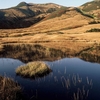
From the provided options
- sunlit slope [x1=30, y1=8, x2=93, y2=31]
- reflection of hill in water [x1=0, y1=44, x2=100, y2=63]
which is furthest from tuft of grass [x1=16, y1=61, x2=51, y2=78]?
sunlit slope [x1=30, y1=8, x2=93, y2=31]

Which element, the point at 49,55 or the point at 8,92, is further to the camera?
the point at 49,55

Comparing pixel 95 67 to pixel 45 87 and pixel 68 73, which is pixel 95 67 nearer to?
pixel 68 73

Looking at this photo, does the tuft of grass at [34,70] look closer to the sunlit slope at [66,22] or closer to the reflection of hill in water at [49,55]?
the reflection of hill in water at [49,55]

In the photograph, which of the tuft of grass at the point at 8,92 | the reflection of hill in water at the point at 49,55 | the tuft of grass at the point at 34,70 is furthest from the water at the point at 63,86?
the reflection of hill in water at the point at 49,55

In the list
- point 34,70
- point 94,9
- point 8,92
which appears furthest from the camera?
point 94,9

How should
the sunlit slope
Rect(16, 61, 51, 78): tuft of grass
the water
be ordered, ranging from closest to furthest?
1. the water
2. Rect(16, 61, 51, 78): tuft of grass
3. the sunlit slope

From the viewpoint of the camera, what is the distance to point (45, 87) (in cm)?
2520

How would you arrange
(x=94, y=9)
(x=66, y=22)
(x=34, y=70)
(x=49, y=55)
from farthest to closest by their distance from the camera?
1. (x=94, y=9)
2. (x=66, y=22)
3. (x=49, y=55)
4. (x=34, y=70)

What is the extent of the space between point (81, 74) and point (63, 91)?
26.0 ft

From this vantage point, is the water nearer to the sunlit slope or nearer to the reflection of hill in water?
the reflection of hill in water

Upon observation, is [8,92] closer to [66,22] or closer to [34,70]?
[34,70]

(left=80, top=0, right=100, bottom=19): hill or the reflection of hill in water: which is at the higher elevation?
(left=80, top=0, right=100, bottom=19): hill

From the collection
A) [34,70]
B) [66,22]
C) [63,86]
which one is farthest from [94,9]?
[63,86]

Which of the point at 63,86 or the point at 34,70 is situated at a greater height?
the point at 34,70
